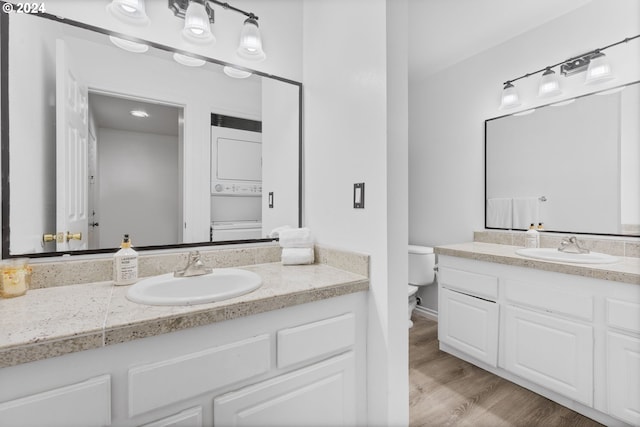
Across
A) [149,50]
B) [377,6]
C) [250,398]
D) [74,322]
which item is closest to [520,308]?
[250,398]

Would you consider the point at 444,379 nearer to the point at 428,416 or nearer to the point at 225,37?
the point at 428,416

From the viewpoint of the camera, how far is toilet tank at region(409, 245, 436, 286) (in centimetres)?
276

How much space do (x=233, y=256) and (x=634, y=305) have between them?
194 cm

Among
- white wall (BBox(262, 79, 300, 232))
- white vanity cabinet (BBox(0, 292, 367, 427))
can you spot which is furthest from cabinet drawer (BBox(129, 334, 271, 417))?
white wall (BBox(262, 79, 300, 232))

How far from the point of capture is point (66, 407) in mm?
713

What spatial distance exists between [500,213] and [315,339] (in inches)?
81.7

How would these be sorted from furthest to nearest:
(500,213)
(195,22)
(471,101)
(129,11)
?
(471,101) < (500,213) < (195,22) < (129,11)

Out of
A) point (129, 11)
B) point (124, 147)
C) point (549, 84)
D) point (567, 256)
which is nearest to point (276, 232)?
point (124, 147)

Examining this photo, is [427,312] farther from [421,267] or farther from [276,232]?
[276,232]

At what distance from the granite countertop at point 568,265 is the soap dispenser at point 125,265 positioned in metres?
1.97

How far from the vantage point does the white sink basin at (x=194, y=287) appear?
3.04 ft

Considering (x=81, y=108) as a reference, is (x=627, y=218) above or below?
below

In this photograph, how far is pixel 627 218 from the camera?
1760 mm

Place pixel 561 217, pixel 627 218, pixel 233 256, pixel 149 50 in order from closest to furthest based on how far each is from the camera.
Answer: pixel 149 50, pixel 233 256, pixel 627 218, pixel 561 217
